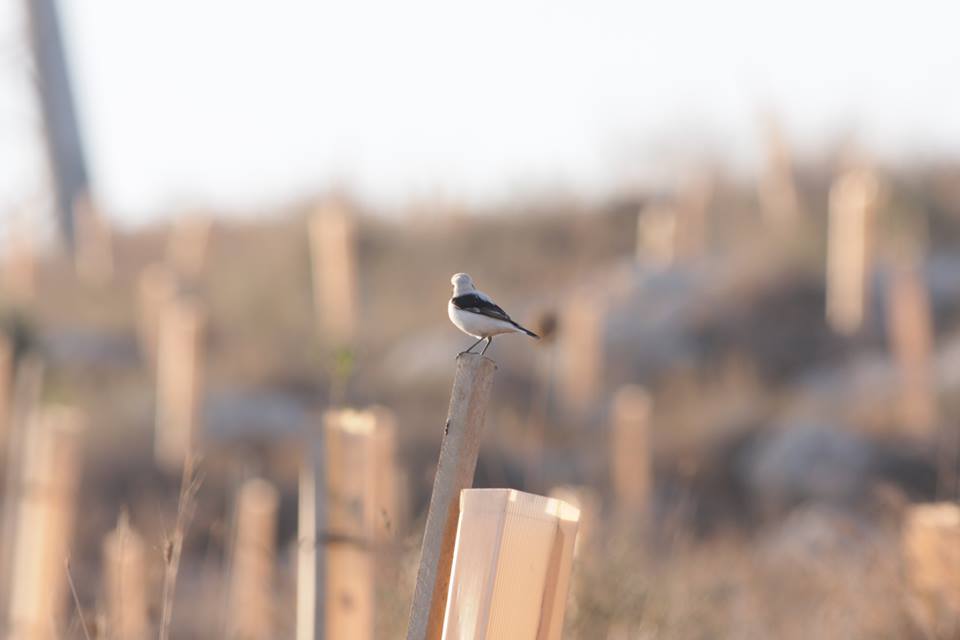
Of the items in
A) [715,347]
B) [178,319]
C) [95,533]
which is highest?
[715,347]

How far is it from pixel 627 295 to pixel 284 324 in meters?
6.67

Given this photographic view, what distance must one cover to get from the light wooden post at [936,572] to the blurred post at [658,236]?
22054mm

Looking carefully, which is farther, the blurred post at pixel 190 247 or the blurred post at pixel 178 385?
the blurred post at pixel 190 247

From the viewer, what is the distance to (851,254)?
21797 mm

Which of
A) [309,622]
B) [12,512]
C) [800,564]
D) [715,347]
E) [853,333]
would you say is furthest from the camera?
[715,347]

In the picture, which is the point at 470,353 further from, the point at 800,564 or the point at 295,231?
the point at 295,231

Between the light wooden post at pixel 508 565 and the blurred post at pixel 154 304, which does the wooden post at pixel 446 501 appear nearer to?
the light wooden post at pixel 508 565

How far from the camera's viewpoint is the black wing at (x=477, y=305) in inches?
126

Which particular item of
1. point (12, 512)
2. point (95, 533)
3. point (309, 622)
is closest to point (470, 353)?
point (309, 622)

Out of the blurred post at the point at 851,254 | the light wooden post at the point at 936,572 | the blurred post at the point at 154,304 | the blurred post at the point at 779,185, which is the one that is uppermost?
the blurred post at the point at 779,185

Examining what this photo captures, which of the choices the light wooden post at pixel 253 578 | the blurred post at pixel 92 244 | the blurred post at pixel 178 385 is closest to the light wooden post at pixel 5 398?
the blurred post at pixel 178 385

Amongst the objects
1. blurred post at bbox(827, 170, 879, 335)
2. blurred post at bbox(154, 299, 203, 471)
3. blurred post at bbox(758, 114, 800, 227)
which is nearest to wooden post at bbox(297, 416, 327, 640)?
blurred post at bbox(154, 299, 203, 471)

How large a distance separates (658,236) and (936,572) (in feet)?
77.0

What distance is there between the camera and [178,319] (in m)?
19.0
